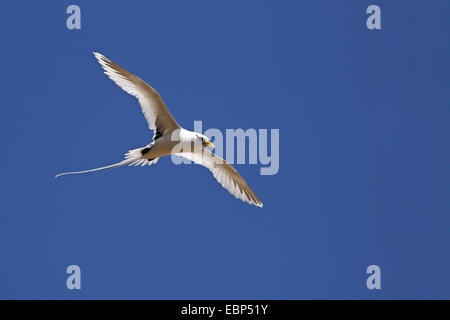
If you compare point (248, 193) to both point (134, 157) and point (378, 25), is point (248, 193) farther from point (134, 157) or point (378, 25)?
point (378, 25)

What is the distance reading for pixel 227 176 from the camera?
12.4m

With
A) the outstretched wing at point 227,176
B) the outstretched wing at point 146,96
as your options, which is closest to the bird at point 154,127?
the outstretched wing at point 146,96

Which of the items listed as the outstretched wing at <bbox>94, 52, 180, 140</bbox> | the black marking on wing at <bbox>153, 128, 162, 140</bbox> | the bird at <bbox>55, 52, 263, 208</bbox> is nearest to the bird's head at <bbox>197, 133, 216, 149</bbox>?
the bird at <bbox>55, 52, 263, 208</bbox>

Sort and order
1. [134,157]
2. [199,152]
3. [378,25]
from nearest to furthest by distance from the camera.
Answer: [134,157]
[199,152]
[378,25]

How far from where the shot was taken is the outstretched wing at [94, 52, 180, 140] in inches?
430

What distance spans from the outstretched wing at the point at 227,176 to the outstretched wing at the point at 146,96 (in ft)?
3.53

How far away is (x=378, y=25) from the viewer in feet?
41.8

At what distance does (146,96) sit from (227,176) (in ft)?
7.19

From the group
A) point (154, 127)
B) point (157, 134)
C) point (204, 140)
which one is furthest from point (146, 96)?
point (204, 140)

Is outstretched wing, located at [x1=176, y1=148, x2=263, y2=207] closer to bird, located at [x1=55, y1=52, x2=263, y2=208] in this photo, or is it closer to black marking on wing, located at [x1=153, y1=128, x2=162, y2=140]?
bird, located at [x1=55, y1=52, x2=263, y2=208]

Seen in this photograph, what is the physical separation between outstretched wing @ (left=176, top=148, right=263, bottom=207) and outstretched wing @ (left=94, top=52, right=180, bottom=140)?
1077 mm

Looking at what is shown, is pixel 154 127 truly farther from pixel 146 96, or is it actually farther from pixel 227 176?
pixel 227 176
